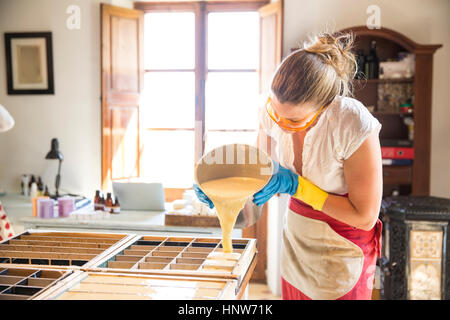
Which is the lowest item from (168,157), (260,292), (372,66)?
(260,292)

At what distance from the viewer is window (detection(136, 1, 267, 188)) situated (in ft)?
13.6

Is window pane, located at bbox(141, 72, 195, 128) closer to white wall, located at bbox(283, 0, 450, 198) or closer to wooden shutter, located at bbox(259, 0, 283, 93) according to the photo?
wooden shutter, located at bbox(259, 0, 283, 93)

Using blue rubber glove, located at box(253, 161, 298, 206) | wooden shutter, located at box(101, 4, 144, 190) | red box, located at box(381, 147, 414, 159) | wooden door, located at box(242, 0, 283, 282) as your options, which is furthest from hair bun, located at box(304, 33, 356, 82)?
wooden shutter, located at box(101, 4, 144, 190)

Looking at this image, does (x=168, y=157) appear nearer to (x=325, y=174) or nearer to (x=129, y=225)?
(x=129, y=225)

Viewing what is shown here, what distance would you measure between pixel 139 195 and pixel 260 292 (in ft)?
5.14

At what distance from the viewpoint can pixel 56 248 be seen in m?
1.54

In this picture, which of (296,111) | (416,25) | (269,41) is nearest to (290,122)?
(296,111)

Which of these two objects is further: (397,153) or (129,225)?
(397,153)

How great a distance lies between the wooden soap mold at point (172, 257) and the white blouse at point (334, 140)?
0.35m

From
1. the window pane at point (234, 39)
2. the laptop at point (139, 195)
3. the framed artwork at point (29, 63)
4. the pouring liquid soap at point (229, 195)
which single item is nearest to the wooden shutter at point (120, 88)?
the framed artwork at point (29, 63)

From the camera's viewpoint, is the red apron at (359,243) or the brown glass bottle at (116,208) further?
the brown glass bottle at (116,208)

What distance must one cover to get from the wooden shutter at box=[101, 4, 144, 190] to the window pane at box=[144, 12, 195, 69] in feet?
0.61

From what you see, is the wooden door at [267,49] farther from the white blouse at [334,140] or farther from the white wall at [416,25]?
the white blouse at [334,140]

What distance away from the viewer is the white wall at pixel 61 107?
3.98 metres
